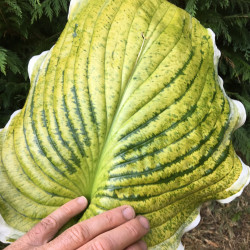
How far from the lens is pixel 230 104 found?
0.96m

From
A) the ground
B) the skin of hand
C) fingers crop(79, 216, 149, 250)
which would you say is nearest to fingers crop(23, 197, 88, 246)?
the skin of hand

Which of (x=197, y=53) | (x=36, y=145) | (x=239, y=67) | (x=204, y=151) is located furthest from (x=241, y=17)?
(x=36, y=145)

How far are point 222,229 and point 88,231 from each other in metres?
1.33

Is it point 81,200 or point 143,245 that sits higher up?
point 81,200

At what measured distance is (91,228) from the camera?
2.64 feet

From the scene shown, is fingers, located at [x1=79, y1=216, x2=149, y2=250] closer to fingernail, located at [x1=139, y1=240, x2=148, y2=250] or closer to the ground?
fingernail, located at [x1=139, y1=240, x2=148, y2=250]

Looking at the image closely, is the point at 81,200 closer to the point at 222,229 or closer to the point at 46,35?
the point at 46,35

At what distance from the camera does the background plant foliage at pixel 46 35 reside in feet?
4.05

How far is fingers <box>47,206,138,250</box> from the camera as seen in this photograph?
781 mm

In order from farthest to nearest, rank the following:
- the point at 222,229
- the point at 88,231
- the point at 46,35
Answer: the point at 222,229
the point at 46,35
the point at 88,231

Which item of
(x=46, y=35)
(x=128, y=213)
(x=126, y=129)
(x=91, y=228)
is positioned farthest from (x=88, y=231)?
(x=46, y=35)

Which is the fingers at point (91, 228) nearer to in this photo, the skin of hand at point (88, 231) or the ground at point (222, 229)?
the skin of hand at point (88, 231)

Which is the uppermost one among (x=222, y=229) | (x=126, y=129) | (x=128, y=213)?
(x=126, y=129)

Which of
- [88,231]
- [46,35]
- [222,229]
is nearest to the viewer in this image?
[88,231]
